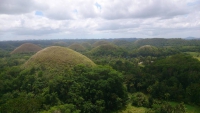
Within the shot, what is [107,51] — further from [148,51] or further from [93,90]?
[93,90]

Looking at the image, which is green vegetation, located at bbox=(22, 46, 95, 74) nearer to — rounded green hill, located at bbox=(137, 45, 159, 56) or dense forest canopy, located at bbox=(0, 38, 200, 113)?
dense forest canopy, located at bbox=(0, 38, 200, 113)

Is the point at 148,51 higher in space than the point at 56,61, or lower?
lower

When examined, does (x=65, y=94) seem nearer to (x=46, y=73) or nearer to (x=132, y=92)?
(x=46, y=73)

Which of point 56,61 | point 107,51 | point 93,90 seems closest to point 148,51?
point 107,51

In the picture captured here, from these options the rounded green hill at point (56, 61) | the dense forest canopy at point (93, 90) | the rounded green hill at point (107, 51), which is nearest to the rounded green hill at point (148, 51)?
the rounded green hill at point (107, 51)

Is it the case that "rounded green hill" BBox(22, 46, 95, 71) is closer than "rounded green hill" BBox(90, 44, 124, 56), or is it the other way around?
"rounded green hill" BBox(22, 46, 95, 71)

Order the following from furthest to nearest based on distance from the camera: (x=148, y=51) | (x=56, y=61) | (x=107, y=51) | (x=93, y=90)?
(x=107, y=51), (x=148, y=51), (x=56, y=61), (x=93, y=90)

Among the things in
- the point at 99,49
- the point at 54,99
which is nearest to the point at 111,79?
the point at 54,99

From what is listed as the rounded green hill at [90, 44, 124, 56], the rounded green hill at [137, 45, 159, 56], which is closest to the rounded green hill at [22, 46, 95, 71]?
the rounded green hill at [90, 44, 124, 56]
